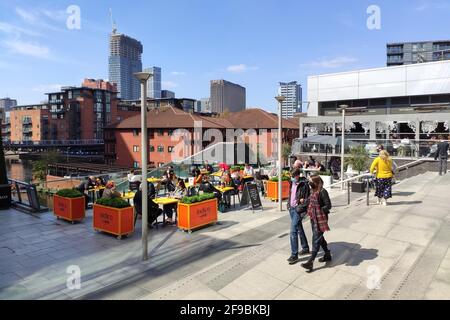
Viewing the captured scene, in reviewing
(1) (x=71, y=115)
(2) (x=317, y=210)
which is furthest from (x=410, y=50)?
(2) (x=317, y=210)

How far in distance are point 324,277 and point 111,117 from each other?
109 m

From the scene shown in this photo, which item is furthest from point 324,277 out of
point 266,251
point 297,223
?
point 266,251

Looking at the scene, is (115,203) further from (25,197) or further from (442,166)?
(442,166)

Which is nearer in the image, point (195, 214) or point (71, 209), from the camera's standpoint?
point (195, 214)

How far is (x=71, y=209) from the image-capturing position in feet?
37.3

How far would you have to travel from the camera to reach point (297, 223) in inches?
273

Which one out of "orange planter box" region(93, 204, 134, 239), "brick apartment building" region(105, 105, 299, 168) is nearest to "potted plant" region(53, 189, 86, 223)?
"orange planter box" region(93, 204, 134, 239)

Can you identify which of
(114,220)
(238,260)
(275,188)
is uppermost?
(275,188)

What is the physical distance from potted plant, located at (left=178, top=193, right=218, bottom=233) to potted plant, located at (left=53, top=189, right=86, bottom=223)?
3.70 m

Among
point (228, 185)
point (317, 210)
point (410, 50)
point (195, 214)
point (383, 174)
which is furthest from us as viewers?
point (410, 50)

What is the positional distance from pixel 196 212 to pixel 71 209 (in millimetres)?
4378

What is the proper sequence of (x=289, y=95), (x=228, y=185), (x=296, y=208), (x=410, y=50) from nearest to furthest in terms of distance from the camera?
(x=296, y=208)
(x=228, y=185)
(x=289, y=95)
(x=410, y=50)

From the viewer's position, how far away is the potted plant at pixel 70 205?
11391 mm
